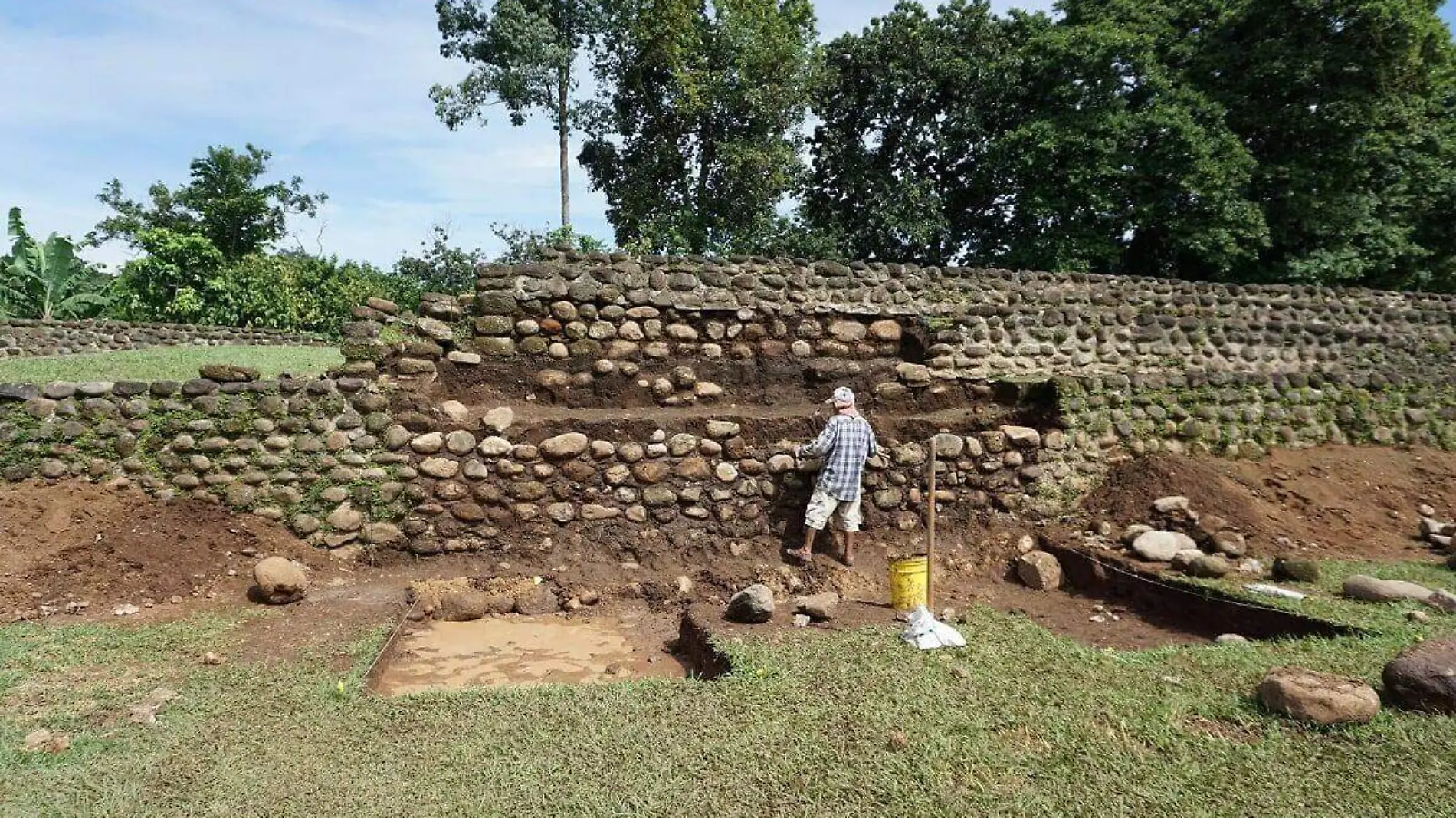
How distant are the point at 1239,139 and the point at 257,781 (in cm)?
2056

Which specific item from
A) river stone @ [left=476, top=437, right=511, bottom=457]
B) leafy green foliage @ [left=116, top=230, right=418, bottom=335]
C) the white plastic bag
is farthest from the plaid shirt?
leafy green foliage @ [left=116, top=230, right=418, bottom=335]

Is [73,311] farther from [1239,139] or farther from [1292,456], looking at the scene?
[1239,139]

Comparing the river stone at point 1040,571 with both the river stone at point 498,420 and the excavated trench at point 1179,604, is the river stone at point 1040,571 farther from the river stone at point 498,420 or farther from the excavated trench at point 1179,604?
the river stone at point 498,420

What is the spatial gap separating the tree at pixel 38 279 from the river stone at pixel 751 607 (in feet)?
77.5

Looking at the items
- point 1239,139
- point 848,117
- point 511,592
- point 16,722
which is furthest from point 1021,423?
point 848,117

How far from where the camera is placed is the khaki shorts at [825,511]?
6.91 metres

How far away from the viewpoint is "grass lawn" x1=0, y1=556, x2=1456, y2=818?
311 cm

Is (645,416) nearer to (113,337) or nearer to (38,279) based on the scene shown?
(113,337)

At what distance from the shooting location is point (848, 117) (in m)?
21.2

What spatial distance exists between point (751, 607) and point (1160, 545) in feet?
12.7

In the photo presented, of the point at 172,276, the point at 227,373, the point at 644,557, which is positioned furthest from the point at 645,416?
the point at 172,276

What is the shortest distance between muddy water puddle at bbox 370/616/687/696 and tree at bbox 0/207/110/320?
22252mm

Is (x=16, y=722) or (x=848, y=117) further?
(x=848, y=117)

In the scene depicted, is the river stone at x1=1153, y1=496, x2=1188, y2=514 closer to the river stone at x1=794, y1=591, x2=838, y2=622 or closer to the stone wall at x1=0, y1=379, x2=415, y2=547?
the river stone at x1=794, y1=591, x2=838, y2=622
